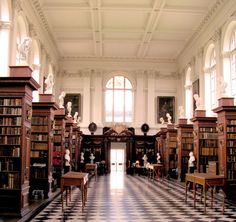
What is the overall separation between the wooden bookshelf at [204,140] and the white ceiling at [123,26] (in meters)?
5.76

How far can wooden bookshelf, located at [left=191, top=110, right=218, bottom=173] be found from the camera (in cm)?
1522

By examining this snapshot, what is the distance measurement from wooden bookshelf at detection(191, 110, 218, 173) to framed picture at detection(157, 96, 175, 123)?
11691mm

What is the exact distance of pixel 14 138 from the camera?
28.3ft

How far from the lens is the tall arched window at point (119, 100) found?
27.4 metres

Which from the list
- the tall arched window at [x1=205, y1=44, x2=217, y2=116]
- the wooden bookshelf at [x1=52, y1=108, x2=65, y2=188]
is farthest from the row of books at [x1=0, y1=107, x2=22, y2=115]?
the tall arched window at [x1=205, y1=44, x2=217, y2=116]

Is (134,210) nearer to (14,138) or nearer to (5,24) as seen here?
(14,138)

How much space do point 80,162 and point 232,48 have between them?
1103 centimetres

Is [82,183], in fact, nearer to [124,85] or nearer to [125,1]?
[125,1]

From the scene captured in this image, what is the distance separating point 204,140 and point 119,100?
12.8m

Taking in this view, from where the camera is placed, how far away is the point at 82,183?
9.28 m

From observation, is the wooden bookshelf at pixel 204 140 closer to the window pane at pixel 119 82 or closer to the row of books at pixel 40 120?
the row of books at pixel 40 120

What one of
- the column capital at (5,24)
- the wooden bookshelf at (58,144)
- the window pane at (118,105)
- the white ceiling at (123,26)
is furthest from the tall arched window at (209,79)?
the column capital at (5,24)

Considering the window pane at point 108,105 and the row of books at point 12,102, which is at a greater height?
the window pane at point 108,105

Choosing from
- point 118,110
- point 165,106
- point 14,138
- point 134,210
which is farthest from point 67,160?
point 165,106
